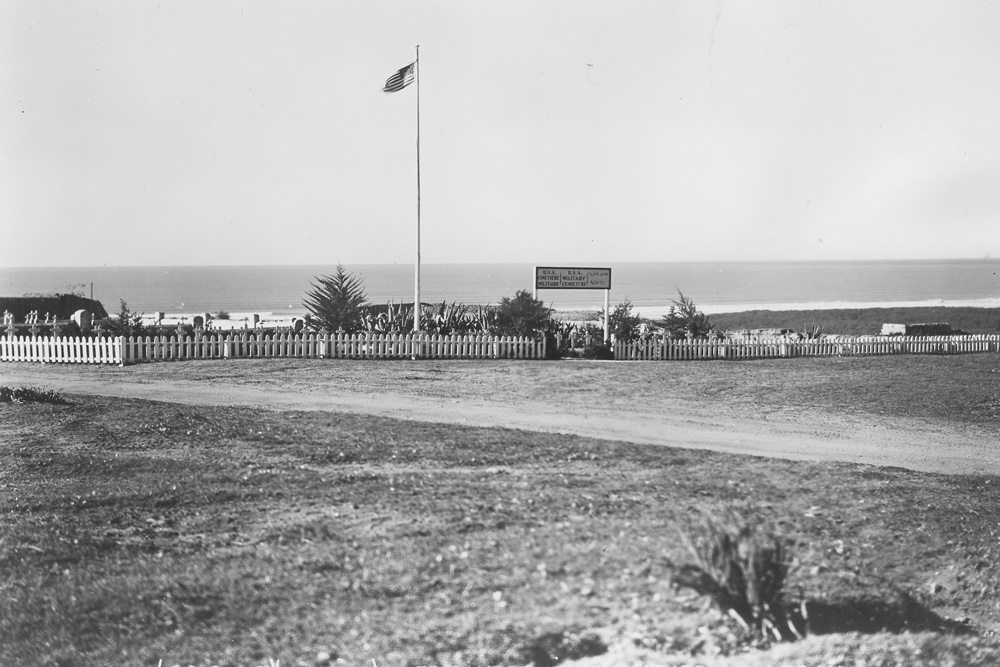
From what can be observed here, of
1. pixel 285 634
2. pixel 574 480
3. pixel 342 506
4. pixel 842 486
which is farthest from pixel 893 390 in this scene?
pixel 285 634

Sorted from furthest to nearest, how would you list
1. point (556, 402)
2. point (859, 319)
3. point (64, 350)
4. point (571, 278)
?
point (859, 319)
point (571, 278)
point (64, 350)
point (556, 402)

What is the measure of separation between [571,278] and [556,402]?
10.3m

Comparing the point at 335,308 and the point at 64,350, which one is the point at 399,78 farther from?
the point at 64,350

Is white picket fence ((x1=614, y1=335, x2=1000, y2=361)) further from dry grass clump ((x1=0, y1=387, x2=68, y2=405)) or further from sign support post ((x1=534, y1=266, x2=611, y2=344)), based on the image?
dry grass clump ((x1=0, y1=387, x2=68, y2=405))

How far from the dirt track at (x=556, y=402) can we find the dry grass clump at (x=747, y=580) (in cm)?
379

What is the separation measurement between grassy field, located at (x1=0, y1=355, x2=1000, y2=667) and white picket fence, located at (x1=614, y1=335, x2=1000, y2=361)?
1249 cm

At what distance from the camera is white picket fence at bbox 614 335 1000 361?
2003 centimetres

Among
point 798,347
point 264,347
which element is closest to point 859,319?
point 798,347

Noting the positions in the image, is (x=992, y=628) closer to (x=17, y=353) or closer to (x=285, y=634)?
(x=285, y=634)

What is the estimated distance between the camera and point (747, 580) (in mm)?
4238

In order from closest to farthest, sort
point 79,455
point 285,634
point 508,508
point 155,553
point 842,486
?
1. point 285,634
2. point 155,553
3. point 508,508
4. point 842,486
5. point 79,455

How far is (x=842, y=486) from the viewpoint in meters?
6.22

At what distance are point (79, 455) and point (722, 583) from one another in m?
5.90

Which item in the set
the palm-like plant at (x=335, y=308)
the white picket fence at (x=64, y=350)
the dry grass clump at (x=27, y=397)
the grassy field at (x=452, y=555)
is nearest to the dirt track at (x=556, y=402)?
the white picket fence at (x=64, y=350)
